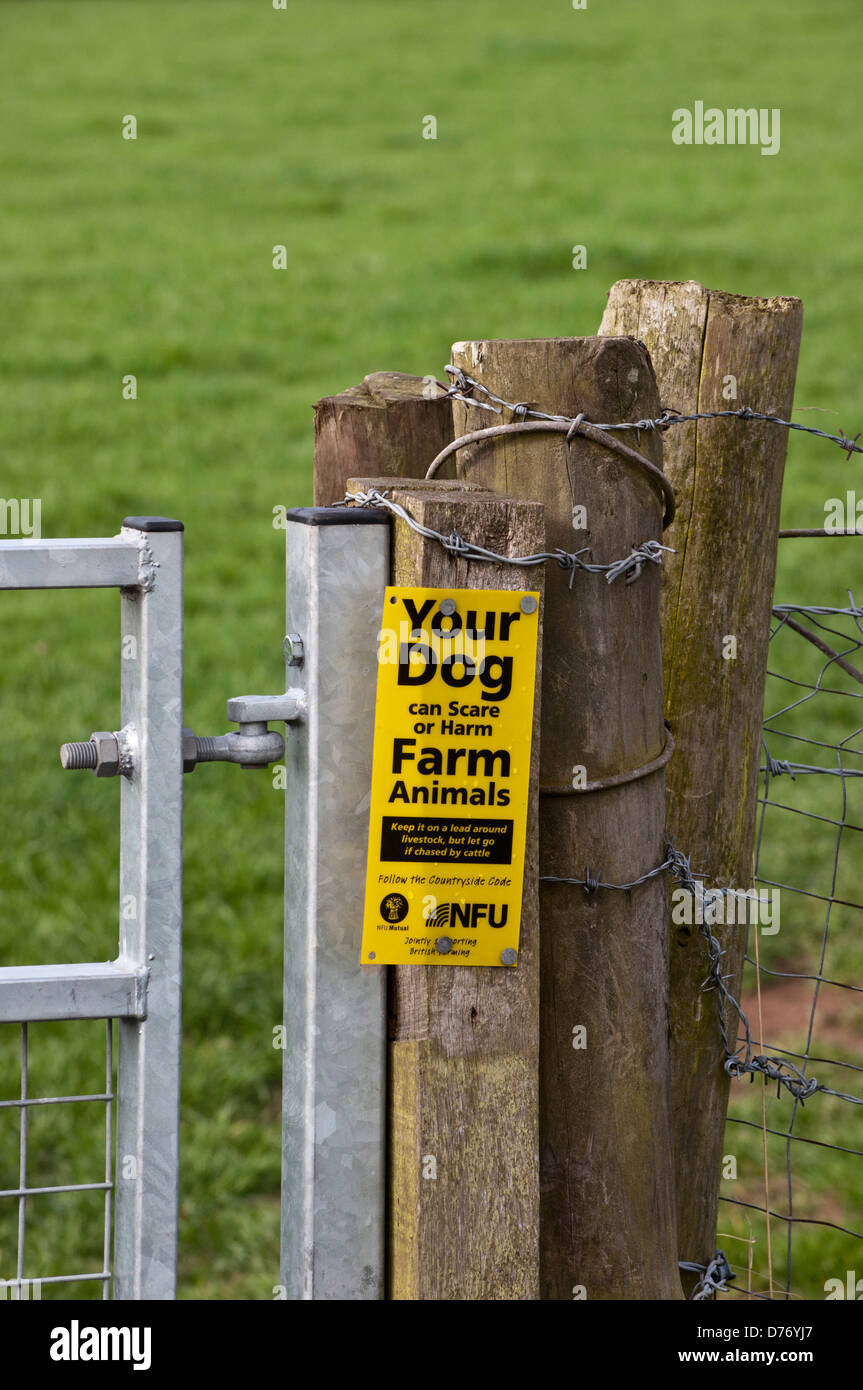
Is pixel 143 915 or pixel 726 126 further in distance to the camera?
pixel 726 126

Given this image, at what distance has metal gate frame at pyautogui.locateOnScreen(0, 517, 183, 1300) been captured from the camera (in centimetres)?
165

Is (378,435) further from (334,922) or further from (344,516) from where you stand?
(334,922)

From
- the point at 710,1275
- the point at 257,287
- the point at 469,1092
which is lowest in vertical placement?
the point at 710,1275

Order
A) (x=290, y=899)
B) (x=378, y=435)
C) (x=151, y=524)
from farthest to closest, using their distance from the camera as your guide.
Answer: (x=378, y=435) < (x=290, y=899) < (x=151, y=524)

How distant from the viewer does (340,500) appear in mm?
1954

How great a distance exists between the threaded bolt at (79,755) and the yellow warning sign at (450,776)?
32cm

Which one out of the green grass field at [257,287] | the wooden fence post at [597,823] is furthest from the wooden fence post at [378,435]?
the green grass field at [257,287]

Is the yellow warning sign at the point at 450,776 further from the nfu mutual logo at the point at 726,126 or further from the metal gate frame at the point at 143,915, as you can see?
the nfu mutual logo at the point at 726,126

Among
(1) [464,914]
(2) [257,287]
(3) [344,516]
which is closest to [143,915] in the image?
(1) [464,914]

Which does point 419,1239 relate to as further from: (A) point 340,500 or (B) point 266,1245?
(B) point 266,1245

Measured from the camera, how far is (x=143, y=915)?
1.67 meters

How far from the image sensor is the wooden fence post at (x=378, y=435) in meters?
1.95

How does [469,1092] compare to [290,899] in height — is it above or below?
below

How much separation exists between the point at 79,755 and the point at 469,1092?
594mm
